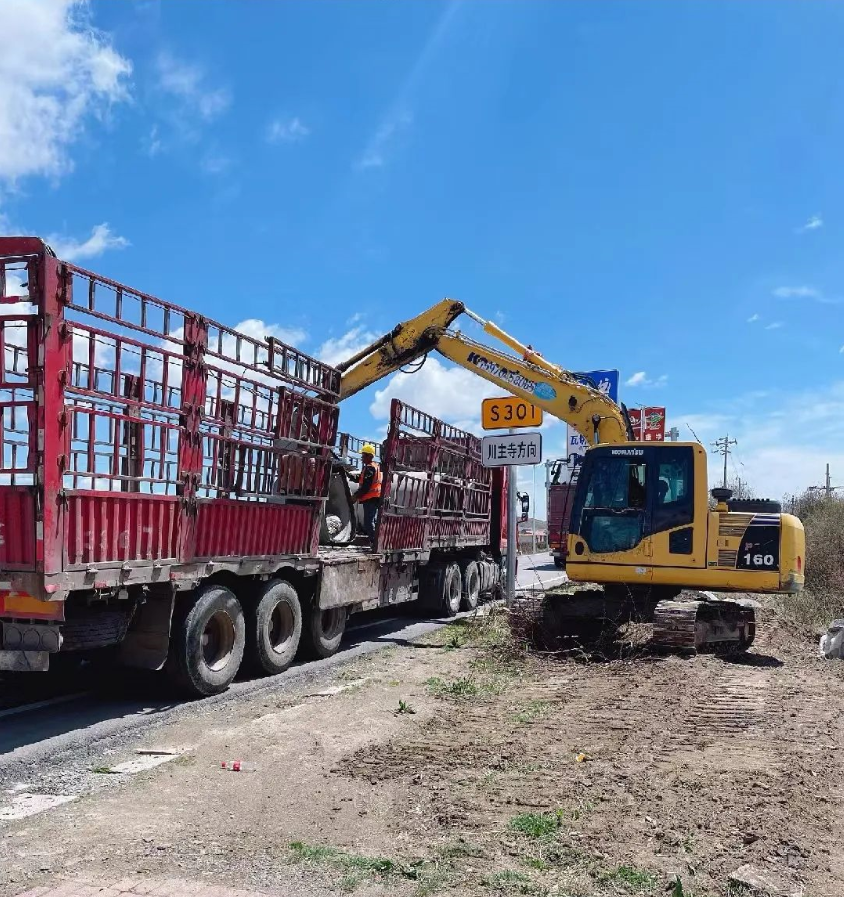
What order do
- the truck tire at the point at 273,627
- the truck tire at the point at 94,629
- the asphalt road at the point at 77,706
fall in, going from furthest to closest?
1. the truck tire at the point at 273,627
2. the truck tire at the point at 94,629
3. the asphalt road at the point at 77,706

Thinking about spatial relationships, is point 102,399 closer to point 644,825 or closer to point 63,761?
point 63,761

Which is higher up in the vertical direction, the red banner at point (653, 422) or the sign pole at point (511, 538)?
the red banner at point (653, 422)

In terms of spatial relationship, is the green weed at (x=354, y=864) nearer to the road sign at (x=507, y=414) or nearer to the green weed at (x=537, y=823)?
the green weed at (x=537, y=823)

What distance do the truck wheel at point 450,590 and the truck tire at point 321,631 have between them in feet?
12.1

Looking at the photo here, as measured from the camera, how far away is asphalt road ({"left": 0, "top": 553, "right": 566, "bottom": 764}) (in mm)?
6359

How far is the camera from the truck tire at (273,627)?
8625mm

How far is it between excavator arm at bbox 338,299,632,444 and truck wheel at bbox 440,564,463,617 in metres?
3.45

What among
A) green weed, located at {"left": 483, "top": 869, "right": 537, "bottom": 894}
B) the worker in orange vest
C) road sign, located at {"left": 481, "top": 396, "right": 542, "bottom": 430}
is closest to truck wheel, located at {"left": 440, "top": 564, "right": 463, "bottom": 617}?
the worker in orange vest

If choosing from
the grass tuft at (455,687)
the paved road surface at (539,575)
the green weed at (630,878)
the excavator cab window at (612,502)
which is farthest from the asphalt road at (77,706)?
the paved road surface at (539,575)

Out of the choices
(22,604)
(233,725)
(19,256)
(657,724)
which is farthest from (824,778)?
(19,256)

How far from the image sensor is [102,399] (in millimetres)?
6613

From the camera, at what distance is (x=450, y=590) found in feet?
47.1

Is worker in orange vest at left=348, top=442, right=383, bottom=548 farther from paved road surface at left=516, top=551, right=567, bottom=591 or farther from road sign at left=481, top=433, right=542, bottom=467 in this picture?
paved road surface at left=516, top=551, right=567, bottom=591

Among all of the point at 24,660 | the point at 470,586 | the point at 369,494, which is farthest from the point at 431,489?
the point at 24,660
